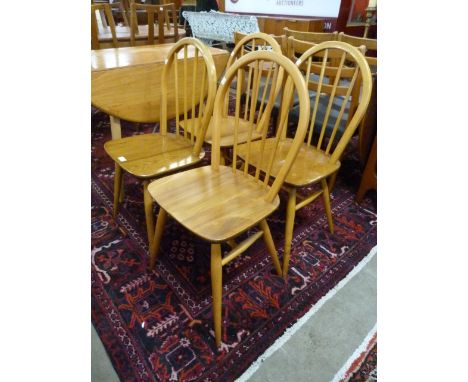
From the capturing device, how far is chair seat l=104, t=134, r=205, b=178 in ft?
4.29

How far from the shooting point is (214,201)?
3.59 ft

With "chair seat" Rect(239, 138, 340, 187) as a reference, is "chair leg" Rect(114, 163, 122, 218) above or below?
below

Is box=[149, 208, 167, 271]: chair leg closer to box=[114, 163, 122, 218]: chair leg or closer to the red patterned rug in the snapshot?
box=[114, 163, 122, 218]: chair leg

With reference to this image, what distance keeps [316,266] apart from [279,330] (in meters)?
0.41

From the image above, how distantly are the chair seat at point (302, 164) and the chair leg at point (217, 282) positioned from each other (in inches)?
15.9

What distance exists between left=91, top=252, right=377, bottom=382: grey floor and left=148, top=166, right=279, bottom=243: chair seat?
0.52 meters

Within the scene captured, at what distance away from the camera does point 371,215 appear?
184 cm

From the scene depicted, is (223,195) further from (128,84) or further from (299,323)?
(128,84)

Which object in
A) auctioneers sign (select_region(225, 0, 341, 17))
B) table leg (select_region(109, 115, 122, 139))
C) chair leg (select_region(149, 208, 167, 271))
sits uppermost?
auctioneers sign (select_region(225, 0, 341, 17))

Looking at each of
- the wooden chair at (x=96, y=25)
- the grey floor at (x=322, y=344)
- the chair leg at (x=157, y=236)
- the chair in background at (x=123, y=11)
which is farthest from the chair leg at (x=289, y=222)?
the chair in background at (x=123, y=11)

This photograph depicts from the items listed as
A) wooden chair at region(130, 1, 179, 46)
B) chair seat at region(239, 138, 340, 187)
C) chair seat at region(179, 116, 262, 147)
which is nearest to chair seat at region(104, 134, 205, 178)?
chair seat at region(179, 116, 262, 147)

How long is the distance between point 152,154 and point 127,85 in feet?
1.85
